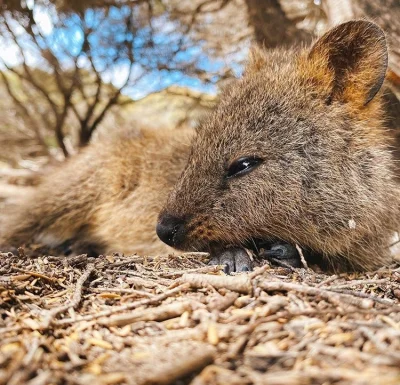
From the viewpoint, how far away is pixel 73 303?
226 cm

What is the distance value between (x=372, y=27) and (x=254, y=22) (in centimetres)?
324

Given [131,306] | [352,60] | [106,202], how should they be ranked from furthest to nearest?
[106,202] < [352,60] < [131,306]

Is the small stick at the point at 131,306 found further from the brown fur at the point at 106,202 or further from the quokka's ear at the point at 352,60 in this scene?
the brown fur at the point at 106,202

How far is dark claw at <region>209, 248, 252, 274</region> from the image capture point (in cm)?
322

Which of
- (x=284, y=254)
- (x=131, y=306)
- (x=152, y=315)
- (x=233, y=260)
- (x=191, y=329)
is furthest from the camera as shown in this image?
(x=284, y=254)

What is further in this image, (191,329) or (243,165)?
(243,165)

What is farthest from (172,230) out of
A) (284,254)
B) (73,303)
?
(73,303)

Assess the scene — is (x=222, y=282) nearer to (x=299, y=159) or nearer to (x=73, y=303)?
(x=73, y=303)

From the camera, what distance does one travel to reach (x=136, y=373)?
1.49m

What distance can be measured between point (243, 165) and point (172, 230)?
0.77 m

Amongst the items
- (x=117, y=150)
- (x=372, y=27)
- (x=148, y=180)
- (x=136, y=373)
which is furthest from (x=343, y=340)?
(x=117, y=150)

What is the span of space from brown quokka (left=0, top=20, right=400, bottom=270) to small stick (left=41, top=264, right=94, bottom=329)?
3.03 ft

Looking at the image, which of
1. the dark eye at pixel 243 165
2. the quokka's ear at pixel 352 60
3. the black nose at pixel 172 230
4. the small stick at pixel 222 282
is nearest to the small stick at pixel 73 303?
the small stick at pixel 222 282

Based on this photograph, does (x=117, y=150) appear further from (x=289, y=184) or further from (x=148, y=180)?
(x=289, y=184)
